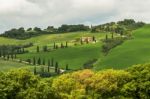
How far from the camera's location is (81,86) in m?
149

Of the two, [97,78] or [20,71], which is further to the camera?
[97,78]

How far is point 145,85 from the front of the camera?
132m

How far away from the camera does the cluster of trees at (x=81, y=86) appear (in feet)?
381

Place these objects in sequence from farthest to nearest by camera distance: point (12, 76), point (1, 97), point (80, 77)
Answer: point (80, 77) → point (12, 76) → point (1, 97)

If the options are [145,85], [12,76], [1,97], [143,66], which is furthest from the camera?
[143,66]

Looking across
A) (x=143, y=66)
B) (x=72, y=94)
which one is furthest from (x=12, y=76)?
(x=143, y=66)

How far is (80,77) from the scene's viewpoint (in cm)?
16138

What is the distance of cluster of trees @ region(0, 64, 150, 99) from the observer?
11606cm

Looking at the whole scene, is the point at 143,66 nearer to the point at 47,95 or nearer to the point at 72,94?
the point at 72,94

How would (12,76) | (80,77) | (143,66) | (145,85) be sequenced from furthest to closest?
1. (80,77)
2. (143,66)
3. (145,85)
4. (12,76)

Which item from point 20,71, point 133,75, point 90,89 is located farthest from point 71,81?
point 20,71

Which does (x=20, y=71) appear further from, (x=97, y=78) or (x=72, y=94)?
(x=97, y=78)

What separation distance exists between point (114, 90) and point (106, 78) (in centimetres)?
667

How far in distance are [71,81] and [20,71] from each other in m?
Answer: 28.8
